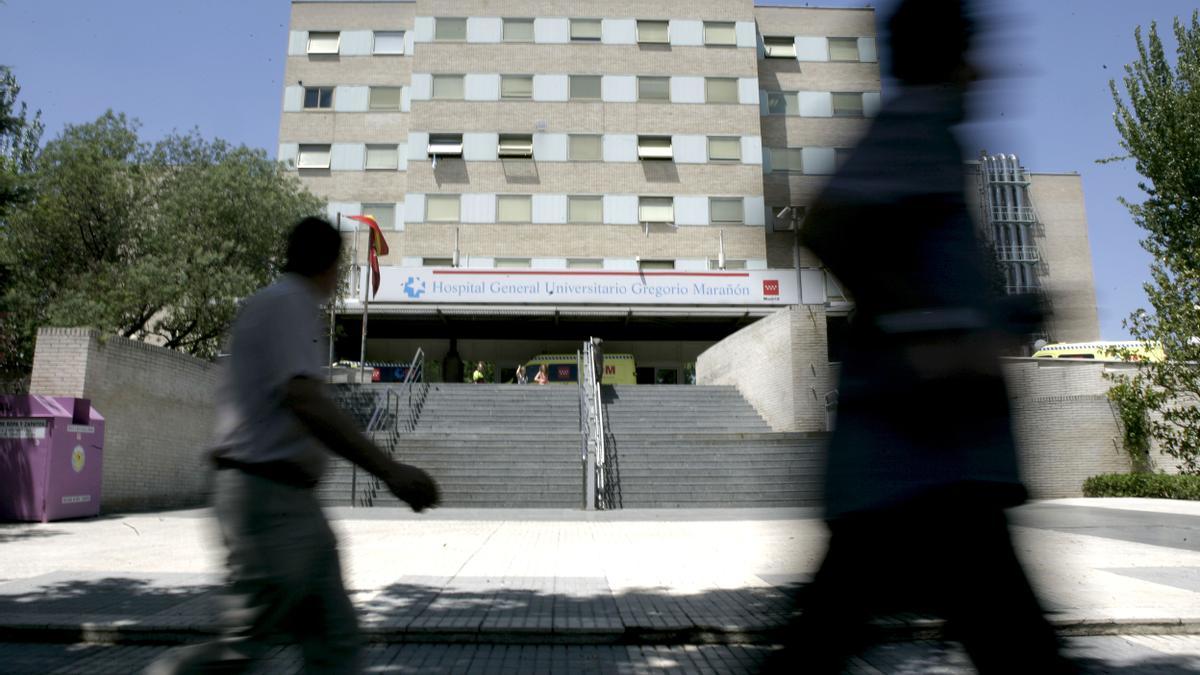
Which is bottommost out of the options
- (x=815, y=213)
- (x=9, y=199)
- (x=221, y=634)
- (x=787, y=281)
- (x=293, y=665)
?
(x=293, y=665)

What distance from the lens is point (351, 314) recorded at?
27.2 meters

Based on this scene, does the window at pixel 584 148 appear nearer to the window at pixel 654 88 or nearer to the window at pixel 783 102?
the window at pixel 654 88

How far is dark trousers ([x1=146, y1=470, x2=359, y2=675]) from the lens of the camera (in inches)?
85.5

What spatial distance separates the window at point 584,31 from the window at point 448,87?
17.6ft

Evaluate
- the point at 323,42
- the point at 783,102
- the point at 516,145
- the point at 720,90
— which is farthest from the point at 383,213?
the point at 783,102

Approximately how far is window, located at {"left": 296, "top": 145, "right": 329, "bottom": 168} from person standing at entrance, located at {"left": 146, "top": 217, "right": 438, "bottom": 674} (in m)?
32.9

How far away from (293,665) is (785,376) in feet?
49.3

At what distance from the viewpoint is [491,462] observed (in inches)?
593

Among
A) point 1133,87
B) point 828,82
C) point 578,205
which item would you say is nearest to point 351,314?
point 578,205

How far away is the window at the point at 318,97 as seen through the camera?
33.2m

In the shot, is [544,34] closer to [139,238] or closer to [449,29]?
[449,29]

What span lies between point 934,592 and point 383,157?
33752mm

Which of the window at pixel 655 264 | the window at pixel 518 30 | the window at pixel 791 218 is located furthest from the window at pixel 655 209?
the window at pixel 791 218

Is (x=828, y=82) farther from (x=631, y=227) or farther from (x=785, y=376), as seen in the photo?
(x=785, y=376)
